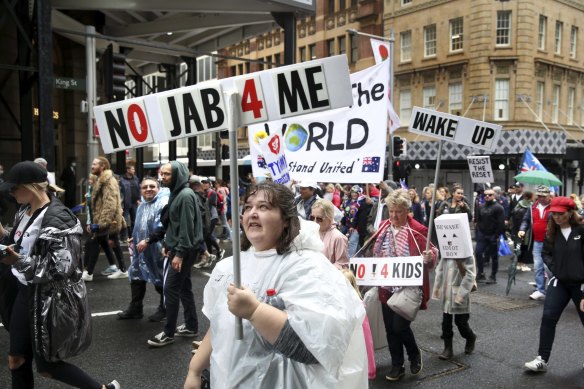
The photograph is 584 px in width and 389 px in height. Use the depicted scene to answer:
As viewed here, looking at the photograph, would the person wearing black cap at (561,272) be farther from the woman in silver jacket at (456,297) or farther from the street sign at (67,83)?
the street sign at (67,83)

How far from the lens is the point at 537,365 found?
16.7ft

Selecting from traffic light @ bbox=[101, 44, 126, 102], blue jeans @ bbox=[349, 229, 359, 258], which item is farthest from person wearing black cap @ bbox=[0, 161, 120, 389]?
traffic light @ bbox=[101, 44, 126, 102]

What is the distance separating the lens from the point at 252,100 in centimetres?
230

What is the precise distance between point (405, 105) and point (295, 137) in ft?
96.9

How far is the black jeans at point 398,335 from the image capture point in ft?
15.7

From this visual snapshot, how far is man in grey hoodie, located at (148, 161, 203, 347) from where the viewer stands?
5.56 metres

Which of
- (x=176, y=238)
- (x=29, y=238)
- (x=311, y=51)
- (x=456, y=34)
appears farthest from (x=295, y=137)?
(x=311, y=51)

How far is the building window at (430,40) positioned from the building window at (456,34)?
1395 mm

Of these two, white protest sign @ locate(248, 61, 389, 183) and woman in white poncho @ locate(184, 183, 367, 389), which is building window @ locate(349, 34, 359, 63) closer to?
white protest sign @ locate(248, 61, 389, 183)

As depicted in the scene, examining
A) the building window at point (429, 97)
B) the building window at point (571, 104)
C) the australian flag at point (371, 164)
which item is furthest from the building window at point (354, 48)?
the australian flag at point (371, 164)

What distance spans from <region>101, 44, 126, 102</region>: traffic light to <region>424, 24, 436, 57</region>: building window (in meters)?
25.5

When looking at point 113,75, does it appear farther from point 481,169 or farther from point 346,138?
point 481,169

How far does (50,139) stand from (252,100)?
356 inches

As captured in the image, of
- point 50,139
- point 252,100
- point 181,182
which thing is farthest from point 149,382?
point 50,139
